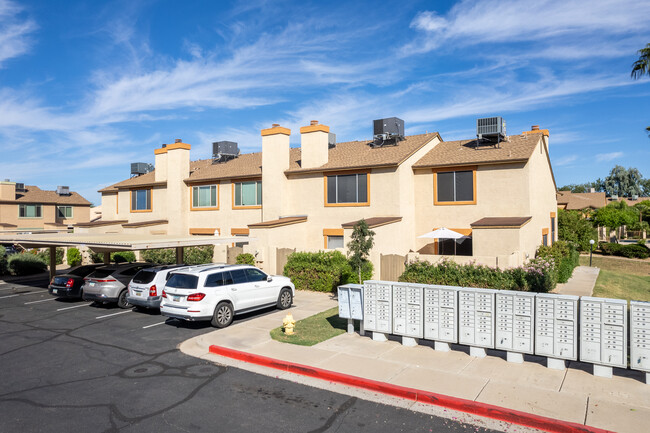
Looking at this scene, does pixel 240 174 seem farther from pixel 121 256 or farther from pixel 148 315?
pixel 148 315

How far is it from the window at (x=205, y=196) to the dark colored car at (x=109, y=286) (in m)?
13.4

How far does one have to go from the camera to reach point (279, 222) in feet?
75.7

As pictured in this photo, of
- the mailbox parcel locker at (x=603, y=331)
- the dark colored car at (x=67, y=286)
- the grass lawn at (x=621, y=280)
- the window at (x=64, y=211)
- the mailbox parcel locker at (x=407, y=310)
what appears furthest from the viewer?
the window at (x=64, y=211)

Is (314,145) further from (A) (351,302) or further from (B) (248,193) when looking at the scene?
(A) (351,302)

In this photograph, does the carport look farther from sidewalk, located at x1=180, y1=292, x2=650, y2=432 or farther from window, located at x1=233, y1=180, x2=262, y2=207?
window, located at x1=233, y1=180, x2=262, y2=207

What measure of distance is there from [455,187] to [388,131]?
5333mm

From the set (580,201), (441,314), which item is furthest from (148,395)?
(580,201)

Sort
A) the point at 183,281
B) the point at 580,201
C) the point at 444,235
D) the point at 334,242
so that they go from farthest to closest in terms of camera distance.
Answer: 1. the point at 580,201
2. the point at 334,242
3. the point at 444,235
4. the point at 183,281

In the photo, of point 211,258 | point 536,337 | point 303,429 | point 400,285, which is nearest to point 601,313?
point 536,337

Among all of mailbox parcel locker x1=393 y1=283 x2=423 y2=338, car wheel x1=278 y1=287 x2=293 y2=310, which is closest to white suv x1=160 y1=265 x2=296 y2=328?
car wheel x1=278 y1=287 x2=293 y2=310

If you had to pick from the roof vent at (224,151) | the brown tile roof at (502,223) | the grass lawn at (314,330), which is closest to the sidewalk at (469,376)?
the grass lawn at (314,330)

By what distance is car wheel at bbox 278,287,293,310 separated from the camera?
15188mm

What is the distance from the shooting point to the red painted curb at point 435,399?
258 inches

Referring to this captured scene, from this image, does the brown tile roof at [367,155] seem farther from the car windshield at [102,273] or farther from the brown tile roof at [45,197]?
the brown tile roof at [45,197]
